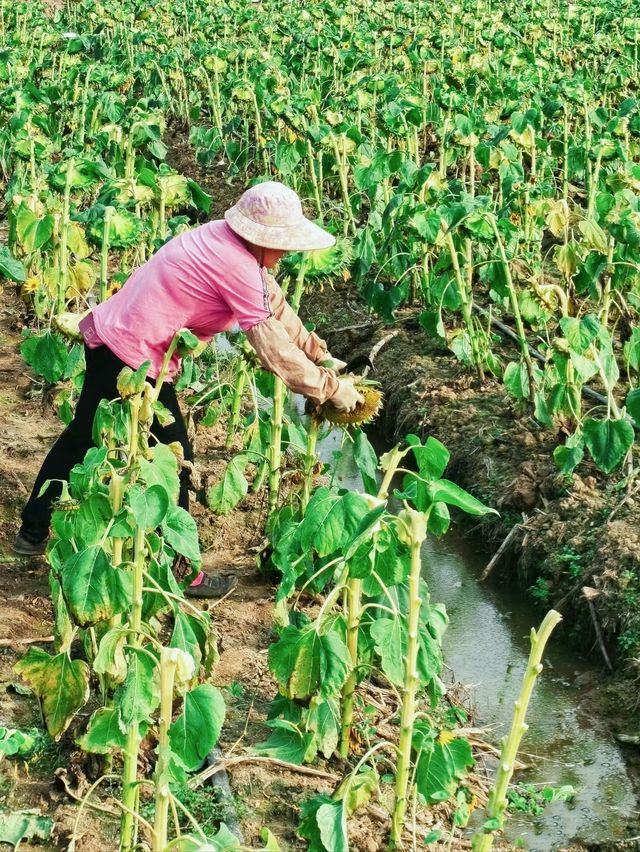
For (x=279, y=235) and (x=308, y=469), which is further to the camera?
(x=308, y=469)

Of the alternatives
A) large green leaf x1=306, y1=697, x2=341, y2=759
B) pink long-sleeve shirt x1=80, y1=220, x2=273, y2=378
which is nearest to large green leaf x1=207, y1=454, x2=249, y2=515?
pink long-sleeve shirt x1=80, y1=220, x2=273, y2=378

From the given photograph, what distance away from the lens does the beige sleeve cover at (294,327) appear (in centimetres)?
396

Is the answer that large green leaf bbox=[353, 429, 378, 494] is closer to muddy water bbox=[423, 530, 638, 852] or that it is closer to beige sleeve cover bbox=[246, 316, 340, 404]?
beige sleeve cover bbox=[246, 316, 340, 404]

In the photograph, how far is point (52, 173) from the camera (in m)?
5.71

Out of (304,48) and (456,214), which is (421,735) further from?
(304,48)

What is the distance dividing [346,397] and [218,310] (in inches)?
20.4

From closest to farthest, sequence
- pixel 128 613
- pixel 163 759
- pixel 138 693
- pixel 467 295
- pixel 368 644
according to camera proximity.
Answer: pixel 163 759 → pixel 138 693 → pixel 128 613 → pixel 368 644 → pixel 467 295

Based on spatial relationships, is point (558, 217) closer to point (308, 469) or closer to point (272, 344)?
point (308, 469)

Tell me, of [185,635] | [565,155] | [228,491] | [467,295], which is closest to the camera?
[185,635]

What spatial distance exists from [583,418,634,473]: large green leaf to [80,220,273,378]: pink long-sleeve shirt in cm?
149

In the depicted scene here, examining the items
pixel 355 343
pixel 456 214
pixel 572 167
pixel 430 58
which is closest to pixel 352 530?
pixel 456 214

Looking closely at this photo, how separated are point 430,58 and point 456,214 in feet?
17.4

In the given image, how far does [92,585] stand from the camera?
2914 millimetres

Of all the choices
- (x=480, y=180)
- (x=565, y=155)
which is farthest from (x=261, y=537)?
(x=480, y=180)
